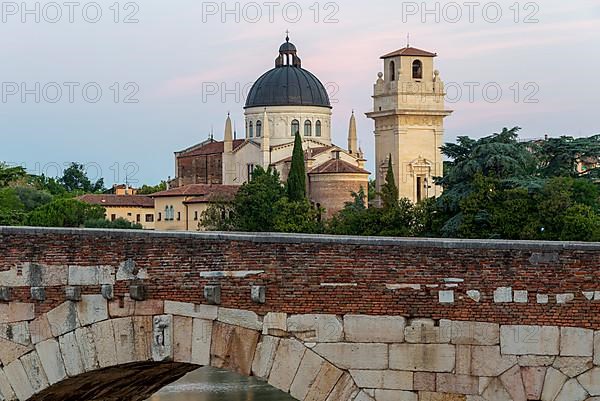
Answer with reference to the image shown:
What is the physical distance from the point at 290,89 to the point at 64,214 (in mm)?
36713

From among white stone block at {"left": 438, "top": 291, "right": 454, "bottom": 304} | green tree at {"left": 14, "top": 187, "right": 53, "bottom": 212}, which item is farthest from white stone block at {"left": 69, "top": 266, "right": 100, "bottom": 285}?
green tree at {"left": 14, "top": 187, "right": 53, "bottom": 212}

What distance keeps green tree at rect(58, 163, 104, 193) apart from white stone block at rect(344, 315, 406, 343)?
132m

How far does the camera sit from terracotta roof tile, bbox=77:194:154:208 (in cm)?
10225

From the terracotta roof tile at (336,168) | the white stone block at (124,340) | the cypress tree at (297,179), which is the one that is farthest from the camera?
the terracotta roof tile at (336,168)

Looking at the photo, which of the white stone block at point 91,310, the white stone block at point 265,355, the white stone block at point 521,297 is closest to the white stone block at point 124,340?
the white stone block at point 91,310

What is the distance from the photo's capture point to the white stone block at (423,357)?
1327 centimetres

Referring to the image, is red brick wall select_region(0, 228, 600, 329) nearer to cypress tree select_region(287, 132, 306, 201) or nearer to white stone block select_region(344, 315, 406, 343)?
white stone block select_region(344, 315, 406, 343)

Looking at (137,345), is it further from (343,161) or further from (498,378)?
(343,161)

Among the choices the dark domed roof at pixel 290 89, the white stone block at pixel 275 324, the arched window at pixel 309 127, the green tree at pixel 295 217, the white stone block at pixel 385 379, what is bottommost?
the white stone block at pixel 385 379

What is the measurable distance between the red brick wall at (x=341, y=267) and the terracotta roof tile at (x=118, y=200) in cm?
8638

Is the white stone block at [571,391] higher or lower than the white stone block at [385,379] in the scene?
lower

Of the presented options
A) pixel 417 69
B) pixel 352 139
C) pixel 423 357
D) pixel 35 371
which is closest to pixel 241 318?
pixel 423 357

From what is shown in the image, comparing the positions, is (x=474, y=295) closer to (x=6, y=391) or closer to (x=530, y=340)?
(x=530, y=340)

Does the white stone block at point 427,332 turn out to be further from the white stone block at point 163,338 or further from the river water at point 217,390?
the river water at point 217,390
